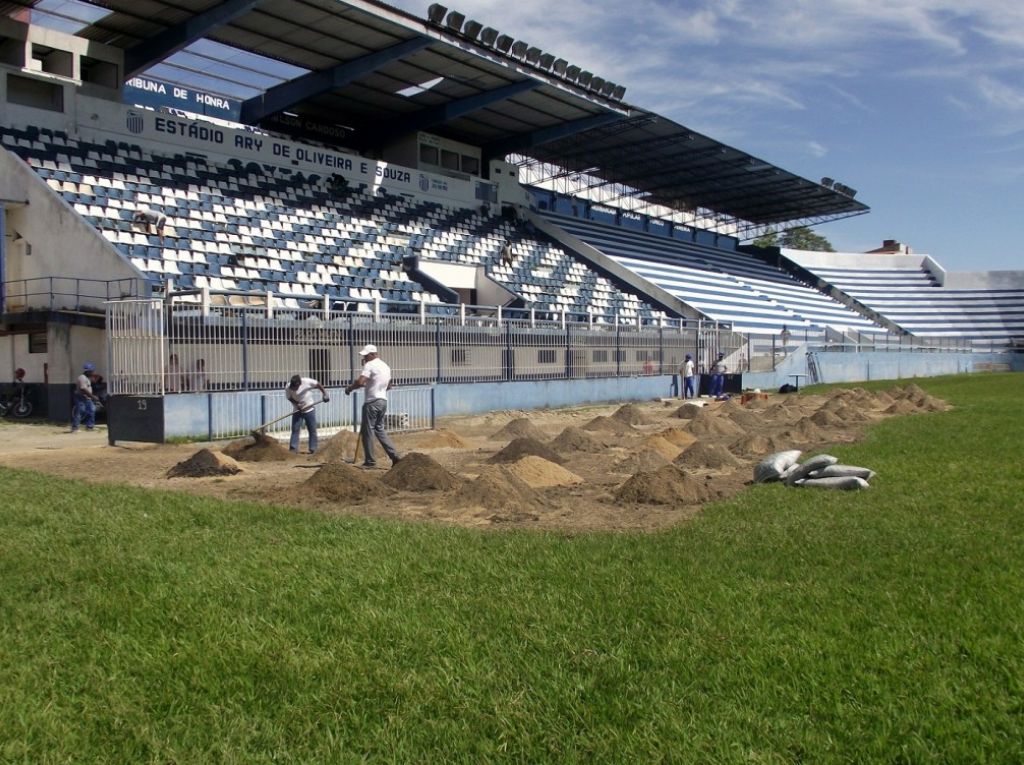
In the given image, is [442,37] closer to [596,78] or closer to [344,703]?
[596,78]

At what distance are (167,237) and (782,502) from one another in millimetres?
22509

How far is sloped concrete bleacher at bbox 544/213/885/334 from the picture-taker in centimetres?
4850

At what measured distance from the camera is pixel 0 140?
2627 cm

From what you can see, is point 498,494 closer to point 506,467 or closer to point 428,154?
point 506,467

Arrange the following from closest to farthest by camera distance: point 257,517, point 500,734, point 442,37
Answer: point 500,734 < point 257,517 < point 442,37

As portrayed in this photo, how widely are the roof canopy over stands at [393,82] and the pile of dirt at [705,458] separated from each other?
2261 cm

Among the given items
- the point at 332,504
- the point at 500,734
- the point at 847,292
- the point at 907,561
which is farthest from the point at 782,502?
the point at 847,292

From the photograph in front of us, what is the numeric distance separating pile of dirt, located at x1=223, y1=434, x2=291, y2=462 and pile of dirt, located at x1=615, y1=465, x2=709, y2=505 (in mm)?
6881

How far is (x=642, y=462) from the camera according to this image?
1257 cm

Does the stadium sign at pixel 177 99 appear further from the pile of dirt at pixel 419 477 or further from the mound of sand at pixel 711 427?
the pile of dirt at pixel 419 477

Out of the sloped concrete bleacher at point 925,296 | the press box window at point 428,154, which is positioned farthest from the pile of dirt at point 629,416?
the sloped concrete bleacher at point 925,296

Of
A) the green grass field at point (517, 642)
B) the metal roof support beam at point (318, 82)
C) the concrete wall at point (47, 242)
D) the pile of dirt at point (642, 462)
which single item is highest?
the metal roof support beam at point (318, 82)

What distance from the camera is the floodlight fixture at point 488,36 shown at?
3534cm

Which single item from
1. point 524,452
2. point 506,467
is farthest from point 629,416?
point 506,467
